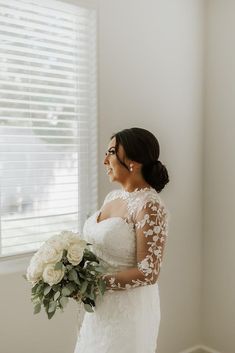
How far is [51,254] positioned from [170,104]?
64.6 inches

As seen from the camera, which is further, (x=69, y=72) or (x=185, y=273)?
(x=185, y=273)

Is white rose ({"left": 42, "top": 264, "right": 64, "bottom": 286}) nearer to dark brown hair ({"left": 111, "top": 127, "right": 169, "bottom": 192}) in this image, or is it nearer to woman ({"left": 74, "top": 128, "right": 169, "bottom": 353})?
woman ({"left": 74, "top": 128, "right": 169, "bottom": 353})

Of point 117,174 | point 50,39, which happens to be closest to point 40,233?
point 117,174

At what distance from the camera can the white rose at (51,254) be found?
1709mm

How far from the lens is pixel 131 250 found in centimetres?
189

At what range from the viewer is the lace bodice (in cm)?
182

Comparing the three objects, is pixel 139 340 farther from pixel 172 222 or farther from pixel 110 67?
pixel 110 67

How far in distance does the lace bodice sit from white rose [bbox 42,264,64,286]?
0.22 m

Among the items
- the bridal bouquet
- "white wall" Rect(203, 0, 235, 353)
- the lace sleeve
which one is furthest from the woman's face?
"white wall" Rect(203, 0, 235, 353)

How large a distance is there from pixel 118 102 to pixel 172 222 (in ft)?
3.13

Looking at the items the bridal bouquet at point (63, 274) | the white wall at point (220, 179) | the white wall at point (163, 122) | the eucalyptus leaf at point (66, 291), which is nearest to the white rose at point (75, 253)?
the bridal bouquet at point (63, 274)

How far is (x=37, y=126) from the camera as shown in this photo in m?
2.43

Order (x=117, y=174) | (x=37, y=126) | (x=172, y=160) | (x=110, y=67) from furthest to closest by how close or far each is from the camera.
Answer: (x=172, y=160) < (x=110, y=67) < (x=37, y=126) < (x=117, y=174)

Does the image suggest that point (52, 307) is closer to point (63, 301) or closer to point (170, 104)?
point (63, 301)
